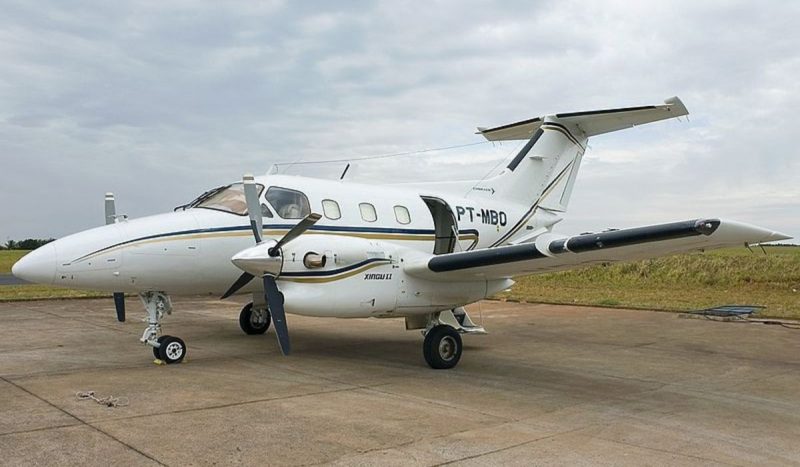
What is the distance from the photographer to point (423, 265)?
9414mm

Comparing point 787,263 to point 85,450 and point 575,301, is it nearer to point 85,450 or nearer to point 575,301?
point 575,301

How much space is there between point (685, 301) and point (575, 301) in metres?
3.54

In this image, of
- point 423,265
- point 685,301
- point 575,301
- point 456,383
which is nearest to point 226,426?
point 456,383

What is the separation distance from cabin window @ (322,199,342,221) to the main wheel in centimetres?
236

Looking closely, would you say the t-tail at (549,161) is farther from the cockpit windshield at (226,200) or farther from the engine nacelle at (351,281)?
the cockpit windshield at (226,200)

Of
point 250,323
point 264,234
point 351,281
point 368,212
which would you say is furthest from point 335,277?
point 250,323

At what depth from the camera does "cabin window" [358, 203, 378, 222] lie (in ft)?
35.2

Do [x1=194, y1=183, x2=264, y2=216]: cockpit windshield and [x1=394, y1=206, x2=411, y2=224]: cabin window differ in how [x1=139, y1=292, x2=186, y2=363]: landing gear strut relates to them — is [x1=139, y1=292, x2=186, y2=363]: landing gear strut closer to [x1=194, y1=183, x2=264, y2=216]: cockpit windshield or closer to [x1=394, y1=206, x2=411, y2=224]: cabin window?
[x1=194, y1=183, x2=264, y2=216]: cockpit windshield

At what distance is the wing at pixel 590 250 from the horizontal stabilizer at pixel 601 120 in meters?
4.30

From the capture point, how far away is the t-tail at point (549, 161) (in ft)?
44.4

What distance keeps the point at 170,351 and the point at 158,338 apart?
27cm

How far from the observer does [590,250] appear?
7.94 metres

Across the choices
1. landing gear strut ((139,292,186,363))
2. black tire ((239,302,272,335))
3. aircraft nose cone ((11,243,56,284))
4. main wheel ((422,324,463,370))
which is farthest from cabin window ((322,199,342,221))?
black tire ((239,302,272,335))

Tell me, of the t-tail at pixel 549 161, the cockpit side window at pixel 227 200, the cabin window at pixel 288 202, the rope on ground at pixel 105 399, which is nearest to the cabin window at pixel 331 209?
the cabin window at pixel 288 202
